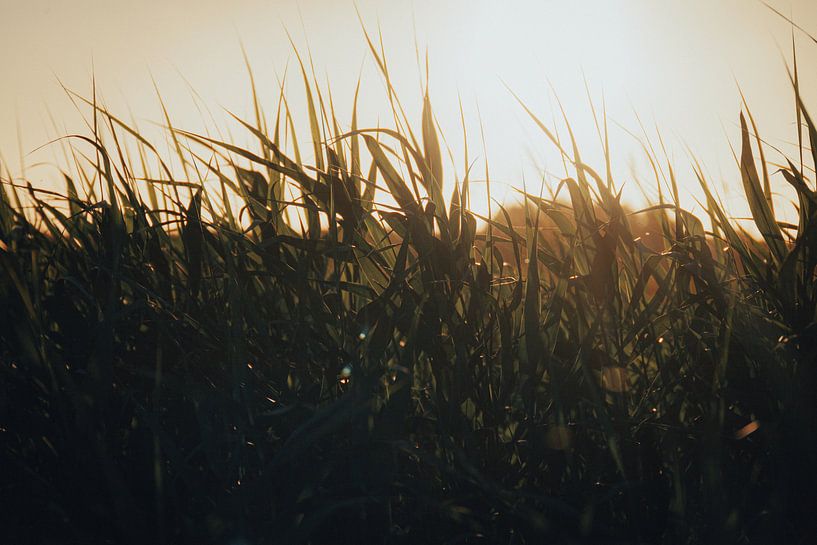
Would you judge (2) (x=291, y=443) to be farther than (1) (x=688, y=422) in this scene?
No

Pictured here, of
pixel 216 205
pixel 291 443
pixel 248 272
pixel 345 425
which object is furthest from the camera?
pixel 216 205

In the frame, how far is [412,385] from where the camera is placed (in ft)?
3.47

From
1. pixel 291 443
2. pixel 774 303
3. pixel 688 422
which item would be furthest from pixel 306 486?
pixel 774 303

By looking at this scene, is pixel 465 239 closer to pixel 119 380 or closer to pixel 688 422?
pixel 688 422

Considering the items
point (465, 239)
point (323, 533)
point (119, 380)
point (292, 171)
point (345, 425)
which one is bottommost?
point (323, 533)

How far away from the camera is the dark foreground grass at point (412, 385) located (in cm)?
90

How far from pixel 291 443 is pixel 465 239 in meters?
0.40

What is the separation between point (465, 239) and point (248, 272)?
0.35 metres

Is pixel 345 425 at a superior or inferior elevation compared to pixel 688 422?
superior

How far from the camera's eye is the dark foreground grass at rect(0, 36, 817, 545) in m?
0.90

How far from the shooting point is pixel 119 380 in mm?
1154

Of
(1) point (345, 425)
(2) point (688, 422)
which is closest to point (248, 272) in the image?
(1) point (345, 425)

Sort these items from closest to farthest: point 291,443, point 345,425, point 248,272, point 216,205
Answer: point 291,443 < point 345,425 < point 248,272 < point 216,205

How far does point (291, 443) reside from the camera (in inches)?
34.5
